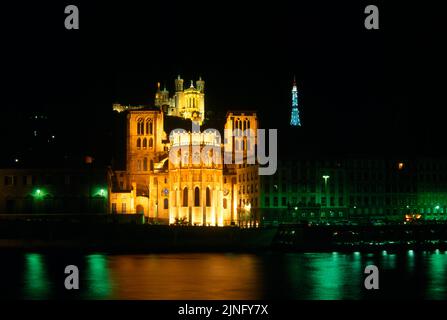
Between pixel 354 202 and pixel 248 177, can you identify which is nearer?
pixel 354 202

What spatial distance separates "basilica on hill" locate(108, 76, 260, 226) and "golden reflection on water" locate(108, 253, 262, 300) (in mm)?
34072

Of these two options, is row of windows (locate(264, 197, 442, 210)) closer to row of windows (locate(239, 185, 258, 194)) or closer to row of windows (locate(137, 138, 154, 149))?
row of windows (locate(239, 185, 258, 194))

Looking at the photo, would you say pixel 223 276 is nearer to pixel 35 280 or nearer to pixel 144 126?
pixel 35 280

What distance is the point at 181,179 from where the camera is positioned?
133m

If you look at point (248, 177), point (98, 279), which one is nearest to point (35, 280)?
point (98, 279)

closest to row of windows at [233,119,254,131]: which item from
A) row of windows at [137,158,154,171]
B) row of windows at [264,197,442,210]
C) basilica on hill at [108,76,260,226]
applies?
basilica on hill at [108,76,260,226]

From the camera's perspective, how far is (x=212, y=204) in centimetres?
13188

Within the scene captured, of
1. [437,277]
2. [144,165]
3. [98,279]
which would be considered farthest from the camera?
[144,165]

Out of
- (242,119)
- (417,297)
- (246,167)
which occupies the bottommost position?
(417,297)

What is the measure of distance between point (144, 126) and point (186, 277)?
78.1 metres
